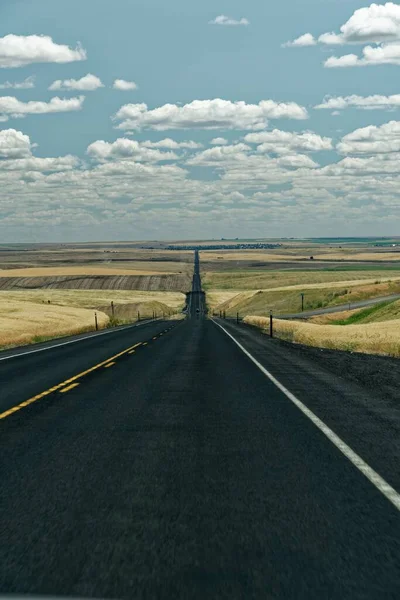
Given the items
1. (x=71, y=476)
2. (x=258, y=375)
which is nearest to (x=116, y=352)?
(x=258, y=375)

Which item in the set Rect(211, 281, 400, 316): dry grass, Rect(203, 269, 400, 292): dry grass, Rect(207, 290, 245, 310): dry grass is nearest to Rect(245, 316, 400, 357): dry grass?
Rect(211, 281, 400, 316): dry grass

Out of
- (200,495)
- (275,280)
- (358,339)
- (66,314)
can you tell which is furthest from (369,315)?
(275,280)

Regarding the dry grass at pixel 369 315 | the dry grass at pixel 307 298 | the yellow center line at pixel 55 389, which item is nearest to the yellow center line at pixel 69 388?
the yellow center line at pixel 55 389

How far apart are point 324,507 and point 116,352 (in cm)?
2112

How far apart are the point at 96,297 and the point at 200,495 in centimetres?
12808

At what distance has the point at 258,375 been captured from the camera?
17.6m

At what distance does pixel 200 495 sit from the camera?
21.6 feet

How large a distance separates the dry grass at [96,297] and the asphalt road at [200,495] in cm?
9927

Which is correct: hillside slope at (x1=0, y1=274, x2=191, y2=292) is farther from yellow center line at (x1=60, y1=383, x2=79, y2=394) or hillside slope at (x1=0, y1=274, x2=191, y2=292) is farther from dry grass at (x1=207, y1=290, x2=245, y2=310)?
yellow center line at (x1=60, y1=383, x2=79, y2=394)

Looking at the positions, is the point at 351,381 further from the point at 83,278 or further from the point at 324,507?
the point at 83,278

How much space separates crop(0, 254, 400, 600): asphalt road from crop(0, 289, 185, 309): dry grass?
326ft

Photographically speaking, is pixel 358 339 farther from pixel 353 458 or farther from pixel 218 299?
pixel 218 299

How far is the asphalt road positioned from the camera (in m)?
4.60

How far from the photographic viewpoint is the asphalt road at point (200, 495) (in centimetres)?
460
